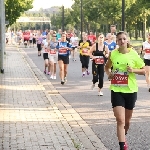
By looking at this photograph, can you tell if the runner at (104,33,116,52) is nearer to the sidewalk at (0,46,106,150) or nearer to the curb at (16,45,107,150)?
the sidewalk at (0,46,106,150)

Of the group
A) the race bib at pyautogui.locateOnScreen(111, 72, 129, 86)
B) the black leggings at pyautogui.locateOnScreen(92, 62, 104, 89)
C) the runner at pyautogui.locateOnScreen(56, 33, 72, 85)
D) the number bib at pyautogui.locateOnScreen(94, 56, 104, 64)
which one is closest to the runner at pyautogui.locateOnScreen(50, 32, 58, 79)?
the runner at pyautogui.locateOnScreen(56, 33, 72, 85)

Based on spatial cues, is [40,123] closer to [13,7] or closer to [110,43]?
[110,43]

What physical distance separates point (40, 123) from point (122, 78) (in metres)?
2.69

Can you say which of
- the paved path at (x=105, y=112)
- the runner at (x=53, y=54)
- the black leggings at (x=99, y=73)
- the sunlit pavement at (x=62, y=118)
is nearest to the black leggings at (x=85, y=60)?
the runner at (x=53, y=54)

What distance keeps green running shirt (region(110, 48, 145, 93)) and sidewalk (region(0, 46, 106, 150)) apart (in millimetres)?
992

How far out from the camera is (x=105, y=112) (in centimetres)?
1088

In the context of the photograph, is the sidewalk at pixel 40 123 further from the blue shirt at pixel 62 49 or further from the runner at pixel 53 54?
the runner at pixel 53 54

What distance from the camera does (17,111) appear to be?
10844mm

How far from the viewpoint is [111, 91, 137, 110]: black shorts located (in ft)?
23.6

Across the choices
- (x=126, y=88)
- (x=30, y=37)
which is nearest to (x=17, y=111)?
(x=126, y=88)

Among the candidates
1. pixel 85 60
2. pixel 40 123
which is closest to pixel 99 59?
pixel 40 123

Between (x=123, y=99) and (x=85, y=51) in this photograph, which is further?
(x=85, y=51)

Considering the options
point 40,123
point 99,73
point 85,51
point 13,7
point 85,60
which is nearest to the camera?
point 40,123

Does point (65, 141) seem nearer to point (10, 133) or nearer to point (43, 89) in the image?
point (10, 133)
